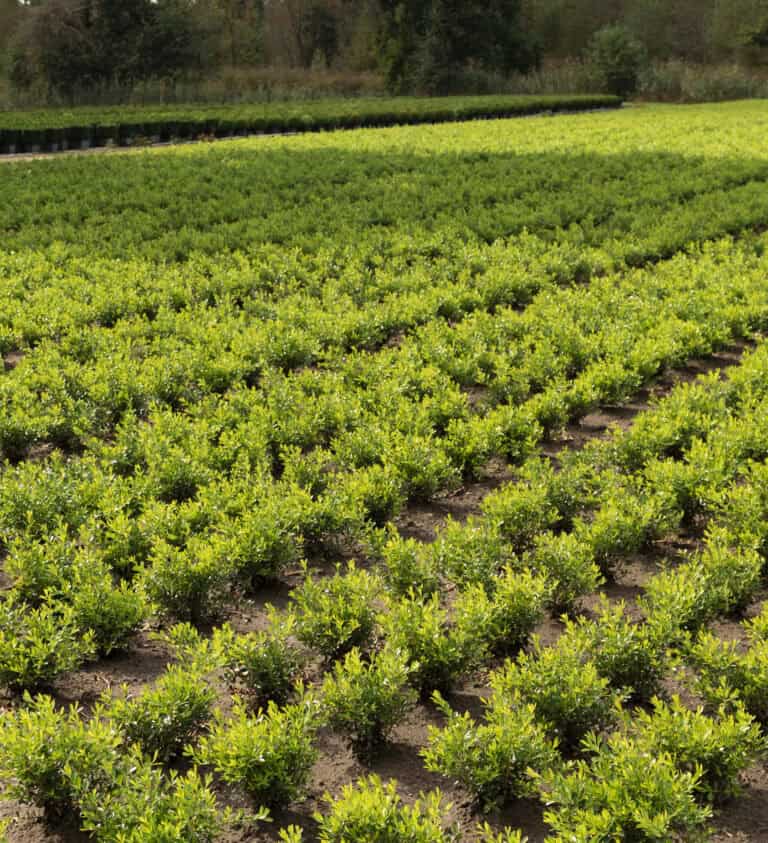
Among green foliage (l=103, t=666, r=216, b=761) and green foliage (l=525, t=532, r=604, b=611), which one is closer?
→ green foliage (l=103, t=666, r=216, b=761)

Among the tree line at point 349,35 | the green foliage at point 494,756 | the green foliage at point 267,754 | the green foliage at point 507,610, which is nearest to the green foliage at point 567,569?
the green foliage at point 507,610

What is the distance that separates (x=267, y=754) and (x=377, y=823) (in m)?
0.58

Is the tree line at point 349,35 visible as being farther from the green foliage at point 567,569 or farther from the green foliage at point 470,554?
the green foliage at point 567,569

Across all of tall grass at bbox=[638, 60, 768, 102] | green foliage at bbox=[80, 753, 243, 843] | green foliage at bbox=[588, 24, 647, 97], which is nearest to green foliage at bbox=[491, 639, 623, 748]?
green foliage at bbox=[80, 753, 243, 843]

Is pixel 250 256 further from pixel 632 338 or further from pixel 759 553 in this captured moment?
pixel 759 553

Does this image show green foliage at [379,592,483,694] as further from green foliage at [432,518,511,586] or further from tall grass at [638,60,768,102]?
tall grass at [638,60,768,102]

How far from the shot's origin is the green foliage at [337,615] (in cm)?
457

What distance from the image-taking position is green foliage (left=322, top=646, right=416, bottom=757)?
398cm

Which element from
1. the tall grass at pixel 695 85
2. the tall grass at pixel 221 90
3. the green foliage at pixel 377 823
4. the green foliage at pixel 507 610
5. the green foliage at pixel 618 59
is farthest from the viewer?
the tall grass at pixel 695 85

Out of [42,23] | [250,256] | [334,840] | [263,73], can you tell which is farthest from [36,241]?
[263,73]

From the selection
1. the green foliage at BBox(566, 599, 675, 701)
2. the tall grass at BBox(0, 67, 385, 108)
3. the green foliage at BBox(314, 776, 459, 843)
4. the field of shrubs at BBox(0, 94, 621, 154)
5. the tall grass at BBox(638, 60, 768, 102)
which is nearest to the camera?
the green foliage at BBox(314, 776, 459, 843)

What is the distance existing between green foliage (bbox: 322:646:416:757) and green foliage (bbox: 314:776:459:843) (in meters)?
0.56

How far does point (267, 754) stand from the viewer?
360 centimetres

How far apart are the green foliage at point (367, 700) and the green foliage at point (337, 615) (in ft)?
1.29
